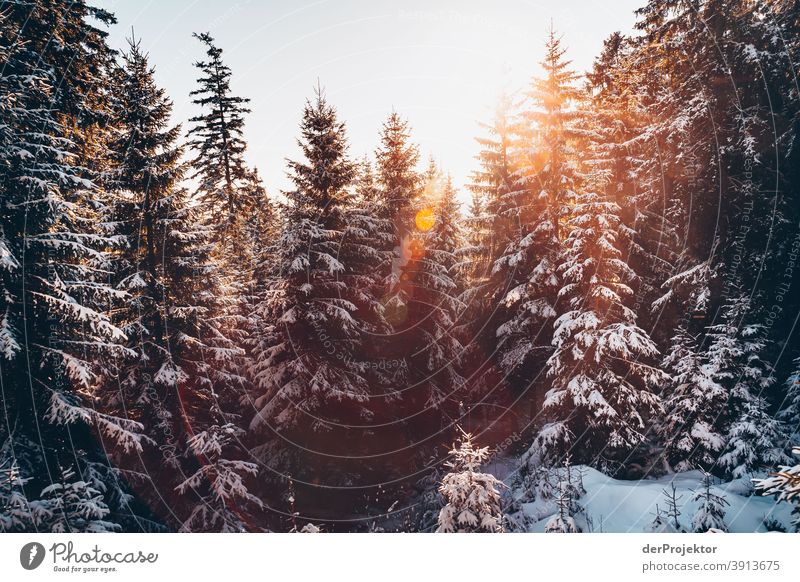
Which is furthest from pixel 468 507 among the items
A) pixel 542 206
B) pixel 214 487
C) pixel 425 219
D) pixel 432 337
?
→ pixel 425 219

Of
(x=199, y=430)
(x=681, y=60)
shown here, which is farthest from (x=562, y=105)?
(x=199, y=430)

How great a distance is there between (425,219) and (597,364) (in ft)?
37.1

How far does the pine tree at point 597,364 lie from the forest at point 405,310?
0.30 feet

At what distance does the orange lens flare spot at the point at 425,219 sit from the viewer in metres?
18.4

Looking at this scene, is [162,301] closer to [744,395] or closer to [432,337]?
[432,337]

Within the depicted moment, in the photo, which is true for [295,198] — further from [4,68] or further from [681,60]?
[681,60]

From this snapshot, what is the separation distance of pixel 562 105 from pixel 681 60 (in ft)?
13.5

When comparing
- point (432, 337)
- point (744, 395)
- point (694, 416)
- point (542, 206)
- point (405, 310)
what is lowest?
point (694, 416)

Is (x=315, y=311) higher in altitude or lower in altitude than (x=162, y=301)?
lower

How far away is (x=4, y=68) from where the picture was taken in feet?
24.6

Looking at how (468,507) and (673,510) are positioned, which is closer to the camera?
(468,507)

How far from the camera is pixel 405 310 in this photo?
16.6 metres

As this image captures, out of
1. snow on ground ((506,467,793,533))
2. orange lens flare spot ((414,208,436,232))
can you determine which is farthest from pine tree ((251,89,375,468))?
snow on ground ((506,467,793,533))

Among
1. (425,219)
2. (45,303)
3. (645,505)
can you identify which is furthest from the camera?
(425,219)
